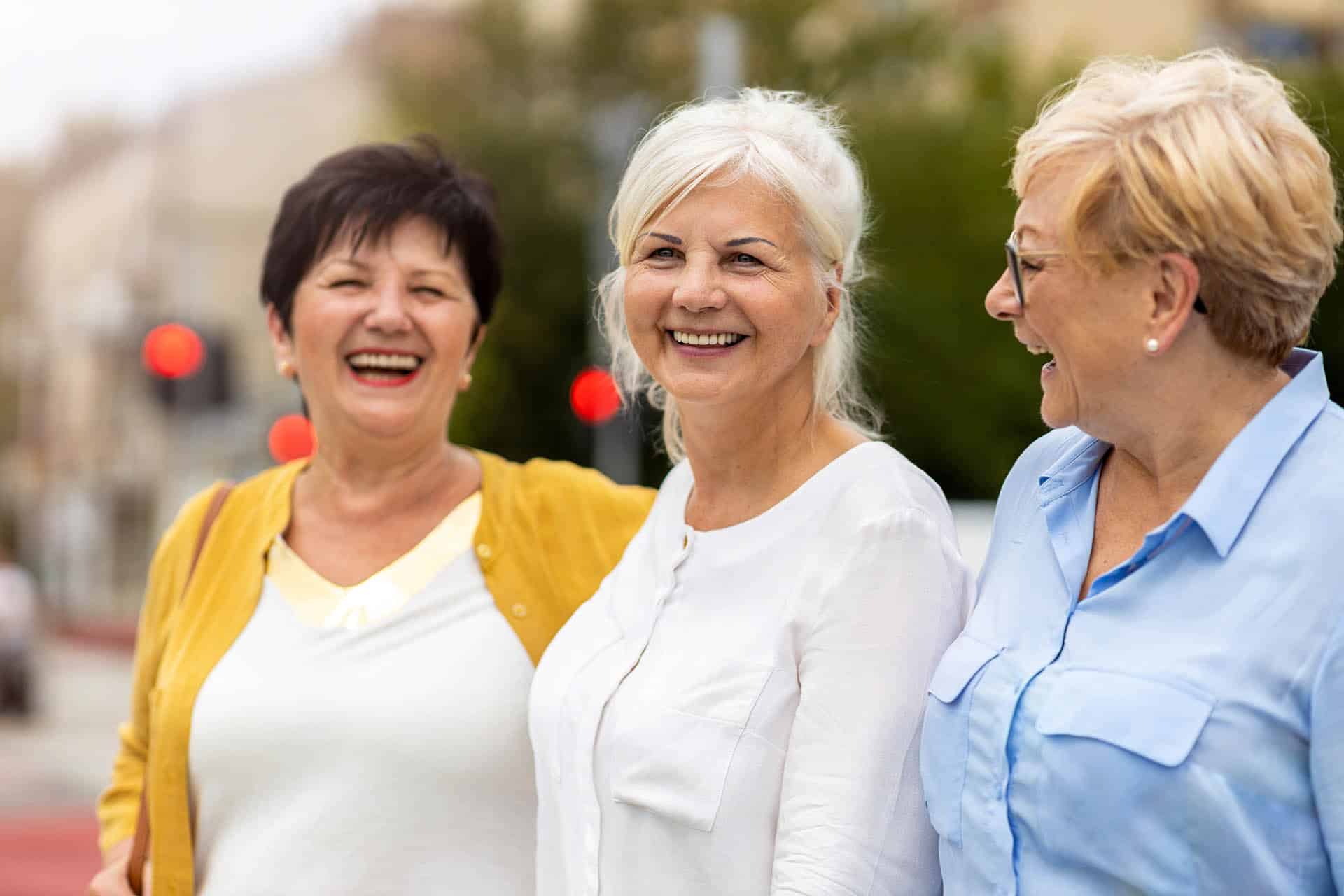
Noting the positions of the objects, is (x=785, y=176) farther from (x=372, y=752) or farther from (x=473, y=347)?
(x=372, y=752)

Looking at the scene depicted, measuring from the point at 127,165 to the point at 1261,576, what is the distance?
43207 mm

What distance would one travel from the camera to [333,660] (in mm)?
3043

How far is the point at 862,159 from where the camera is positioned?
11.9 m

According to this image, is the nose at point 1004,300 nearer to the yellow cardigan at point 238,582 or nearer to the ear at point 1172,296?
the ear at point 1172,296

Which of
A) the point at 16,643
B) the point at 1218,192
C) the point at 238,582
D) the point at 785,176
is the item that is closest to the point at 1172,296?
the point at 1218,192

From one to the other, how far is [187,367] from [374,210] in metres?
9.83

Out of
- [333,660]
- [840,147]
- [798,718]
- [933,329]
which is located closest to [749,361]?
Answer: [840,147]

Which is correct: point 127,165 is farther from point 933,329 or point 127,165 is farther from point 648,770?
point 648,770

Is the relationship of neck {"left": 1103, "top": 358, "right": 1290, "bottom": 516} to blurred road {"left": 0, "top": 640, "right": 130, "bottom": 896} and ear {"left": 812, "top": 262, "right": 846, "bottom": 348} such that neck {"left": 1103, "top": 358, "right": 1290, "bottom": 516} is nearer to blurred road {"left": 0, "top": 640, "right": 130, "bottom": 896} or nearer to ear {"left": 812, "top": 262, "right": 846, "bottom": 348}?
ear {"left": 812, "top": 262, "right": 846, "bottom": 348}

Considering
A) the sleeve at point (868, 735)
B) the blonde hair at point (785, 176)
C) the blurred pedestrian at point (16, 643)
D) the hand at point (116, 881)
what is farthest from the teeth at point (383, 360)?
the blurred pedestrian at point (16, 643)

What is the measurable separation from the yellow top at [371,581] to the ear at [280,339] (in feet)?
1.27

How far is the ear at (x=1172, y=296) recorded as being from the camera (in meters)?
1.97

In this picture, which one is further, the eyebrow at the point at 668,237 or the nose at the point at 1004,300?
the eyebrow at the point at 668,237

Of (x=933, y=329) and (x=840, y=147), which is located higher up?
(x=840, y=147)
